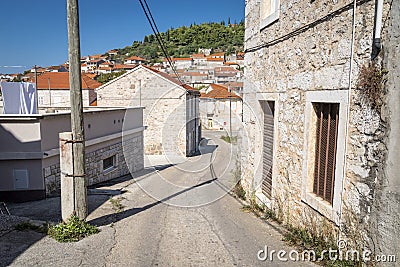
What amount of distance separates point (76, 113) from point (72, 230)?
5.74 ft

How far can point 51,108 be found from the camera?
46.6ft

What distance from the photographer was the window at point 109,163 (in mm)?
11314

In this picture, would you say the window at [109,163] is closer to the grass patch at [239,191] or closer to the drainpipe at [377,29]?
the grass patch at [239,191]

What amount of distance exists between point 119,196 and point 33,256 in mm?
3934

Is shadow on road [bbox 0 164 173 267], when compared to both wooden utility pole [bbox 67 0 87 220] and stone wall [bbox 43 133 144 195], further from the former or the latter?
wooden utility pole [bbox 67 0 87 220]

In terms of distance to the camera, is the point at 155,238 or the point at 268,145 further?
the point at 268,145

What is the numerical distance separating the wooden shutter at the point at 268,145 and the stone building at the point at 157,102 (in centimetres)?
1599

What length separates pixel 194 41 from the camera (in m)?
110

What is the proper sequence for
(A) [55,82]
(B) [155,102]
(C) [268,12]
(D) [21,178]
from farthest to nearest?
(A) [55,82], (B) [155,102], (D) [21,178], (C) [268,12]

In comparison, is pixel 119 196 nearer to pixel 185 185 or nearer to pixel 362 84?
pixel 185 185

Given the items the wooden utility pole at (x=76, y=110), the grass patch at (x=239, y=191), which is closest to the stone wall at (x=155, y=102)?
the grass patch at (x=239, y=191)

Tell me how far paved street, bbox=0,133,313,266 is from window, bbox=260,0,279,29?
3.76 meters

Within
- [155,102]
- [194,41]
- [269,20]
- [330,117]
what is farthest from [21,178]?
[194,41]

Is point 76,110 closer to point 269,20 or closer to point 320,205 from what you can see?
point 320,205
